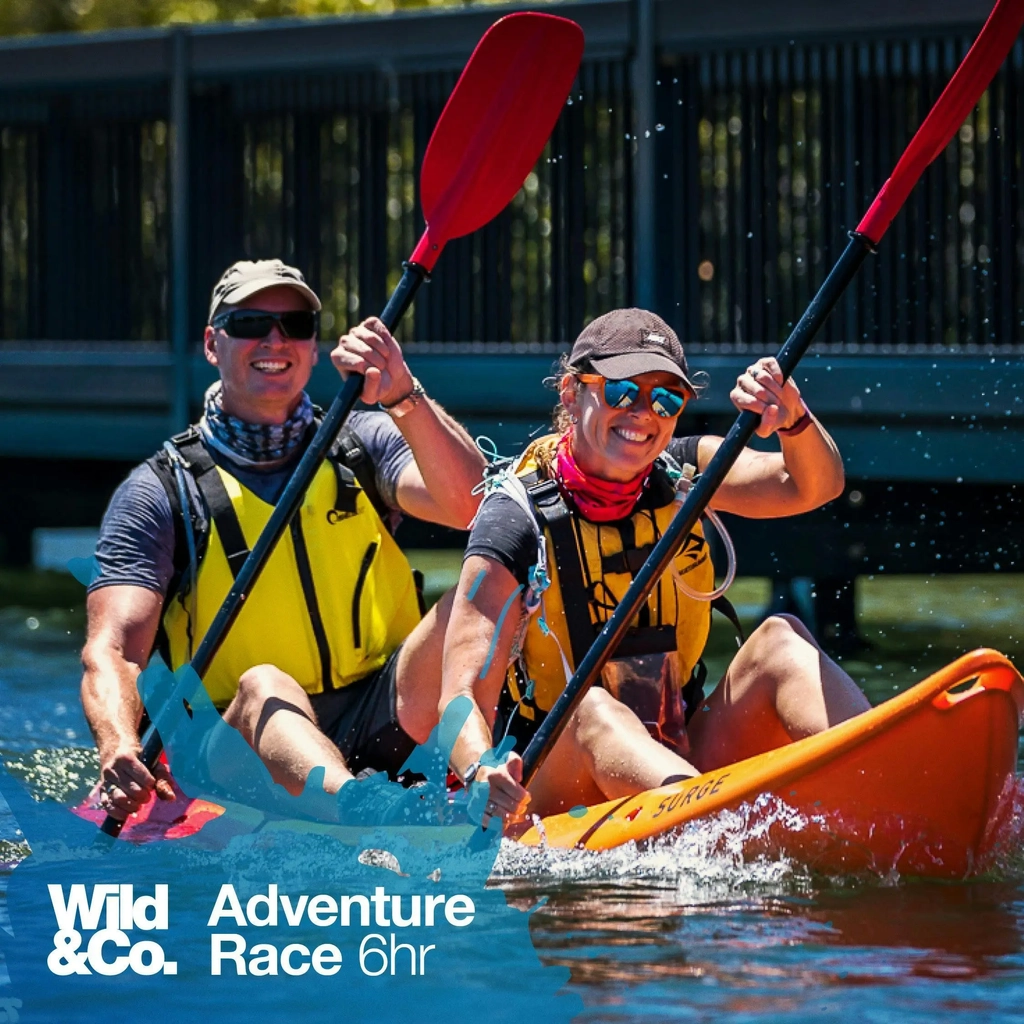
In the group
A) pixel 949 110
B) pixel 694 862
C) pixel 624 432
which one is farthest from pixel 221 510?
pixel 949 110

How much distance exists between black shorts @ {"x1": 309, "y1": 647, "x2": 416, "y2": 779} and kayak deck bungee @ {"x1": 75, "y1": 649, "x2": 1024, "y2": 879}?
37 centimetres

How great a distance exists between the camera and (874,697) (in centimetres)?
648

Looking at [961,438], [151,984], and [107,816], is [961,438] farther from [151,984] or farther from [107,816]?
[151,984]

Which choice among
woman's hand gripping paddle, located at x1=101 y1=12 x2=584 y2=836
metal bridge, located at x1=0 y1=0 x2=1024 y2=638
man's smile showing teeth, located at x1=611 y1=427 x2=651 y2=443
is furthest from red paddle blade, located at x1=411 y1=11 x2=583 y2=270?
metal bridge, located at x1=0 y1=0 x2=1024 y2=638

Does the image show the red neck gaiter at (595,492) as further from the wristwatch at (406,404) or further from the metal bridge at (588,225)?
the metal bridge at (588,225)

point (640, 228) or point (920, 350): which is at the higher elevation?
point (640, 228)

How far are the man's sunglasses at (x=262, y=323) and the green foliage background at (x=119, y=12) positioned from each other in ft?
32.3

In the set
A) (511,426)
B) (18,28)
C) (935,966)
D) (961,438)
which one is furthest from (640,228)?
(18,28)

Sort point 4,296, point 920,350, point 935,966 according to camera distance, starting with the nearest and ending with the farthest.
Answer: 1. point 935,966
2. point 920,350
3. point 4,296

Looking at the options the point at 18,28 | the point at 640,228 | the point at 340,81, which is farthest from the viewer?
the point at 18,28

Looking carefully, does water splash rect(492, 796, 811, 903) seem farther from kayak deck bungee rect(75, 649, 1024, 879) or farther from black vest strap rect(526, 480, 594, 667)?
black vest strap rect(526, 480, 594, 667)

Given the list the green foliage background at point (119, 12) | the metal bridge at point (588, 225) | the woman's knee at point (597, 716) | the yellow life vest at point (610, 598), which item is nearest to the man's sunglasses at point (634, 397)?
the yellow life vest at point (610, 598)

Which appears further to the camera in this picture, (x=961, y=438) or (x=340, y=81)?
(x=340, y=81)

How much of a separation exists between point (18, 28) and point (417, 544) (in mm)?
8260
